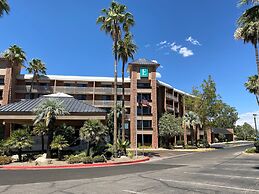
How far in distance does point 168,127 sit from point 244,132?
9844cm

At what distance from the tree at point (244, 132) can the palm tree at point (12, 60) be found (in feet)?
378

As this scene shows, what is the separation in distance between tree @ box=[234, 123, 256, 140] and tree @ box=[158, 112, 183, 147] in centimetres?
9131

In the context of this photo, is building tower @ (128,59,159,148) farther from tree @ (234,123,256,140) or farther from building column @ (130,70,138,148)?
tree @ (234,123,256,140)

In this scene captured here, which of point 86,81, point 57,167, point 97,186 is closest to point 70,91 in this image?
point 86,81

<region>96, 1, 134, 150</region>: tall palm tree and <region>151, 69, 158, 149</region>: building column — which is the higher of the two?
<region>96, 1, 134, 150</region>: tall palm tree

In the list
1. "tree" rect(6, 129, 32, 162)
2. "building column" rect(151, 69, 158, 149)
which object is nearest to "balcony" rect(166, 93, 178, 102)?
"building column" rect(151, 69, 158, 149)

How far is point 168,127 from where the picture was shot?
49031 millimetres

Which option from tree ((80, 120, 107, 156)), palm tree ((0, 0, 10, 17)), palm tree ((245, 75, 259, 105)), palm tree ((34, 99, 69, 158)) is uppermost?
palm tree ((0, 0, 10, 17))

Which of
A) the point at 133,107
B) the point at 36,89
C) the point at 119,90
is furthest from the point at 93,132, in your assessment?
the point at 36,89

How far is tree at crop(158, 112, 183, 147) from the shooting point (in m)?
49.0

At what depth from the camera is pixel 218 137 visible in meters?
97.2

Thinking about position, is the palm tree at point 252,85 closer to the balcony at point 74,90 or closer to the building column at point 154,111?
the building column at point 154,111

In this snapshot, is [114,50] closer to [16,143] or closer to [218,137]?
[16,143]

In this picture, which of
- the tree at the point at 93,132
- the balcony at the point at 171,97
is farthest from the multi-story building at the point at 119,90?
the tree at the point at 93,132
